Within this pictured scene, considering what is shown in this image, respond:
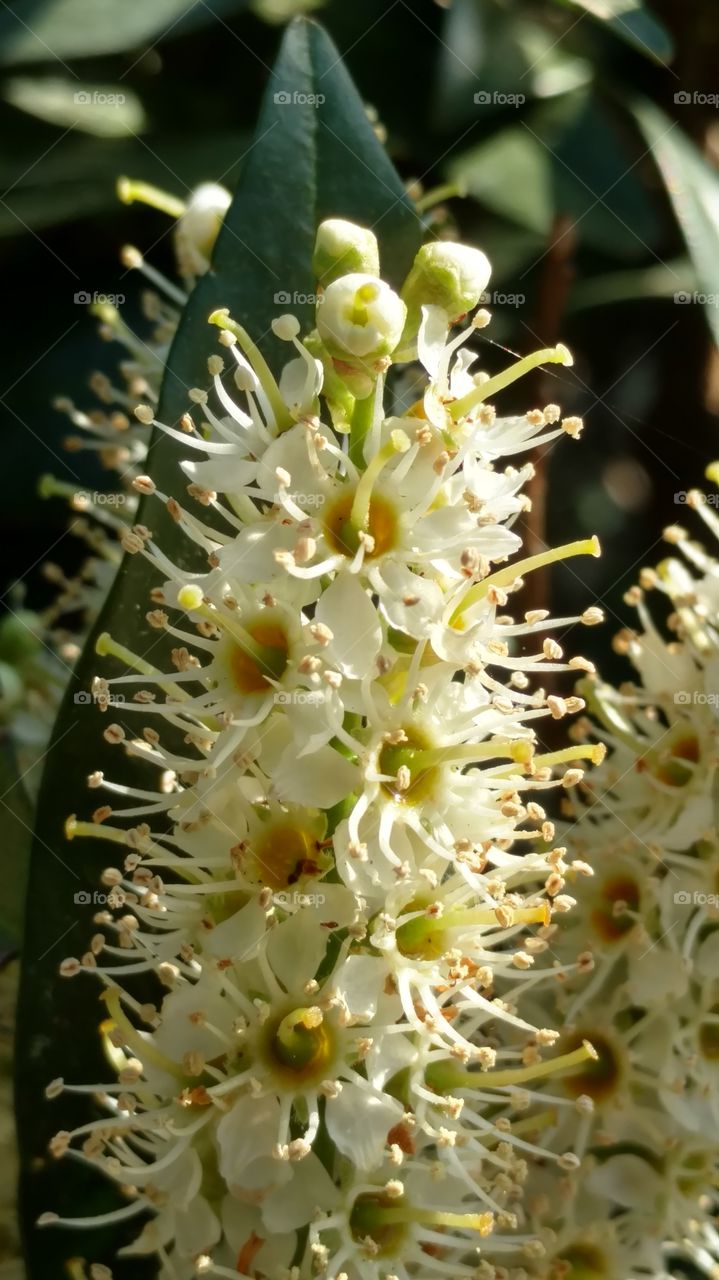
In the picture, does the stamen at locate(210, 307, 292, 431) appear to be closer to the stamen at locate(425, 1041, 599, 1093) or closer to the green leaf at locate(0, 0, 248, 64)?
the stamen at locate(425, 1041, 599, 1093)

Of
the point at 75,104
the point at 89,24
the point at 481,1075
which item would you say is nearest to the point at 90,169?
the point at 75,104

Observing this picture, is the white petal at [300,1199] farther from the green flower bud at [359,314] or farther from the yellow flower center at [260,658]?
the green flower bud at [359,314]

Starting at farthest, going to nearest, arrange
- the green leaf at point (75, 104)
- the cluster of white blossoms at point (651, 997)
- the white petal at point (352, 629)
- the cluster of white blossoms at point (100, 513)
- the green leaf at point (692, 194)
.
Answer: the green leaf at point (75, 104) < the green leaf at point (692, 194) < the cluster of white blossoms at point (100, 513) < the cluster of white blossoms at point (651, 997) < the white petal at point (352, 629)

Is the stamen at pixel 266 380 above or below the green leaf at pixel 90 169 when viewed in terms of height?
below

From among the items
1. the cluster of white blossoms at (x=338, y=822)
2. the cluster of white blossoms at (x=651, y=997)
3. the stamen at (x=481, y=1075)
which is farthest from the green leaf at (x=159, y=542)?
the cluster of white blossoms at (x=651, y=997)

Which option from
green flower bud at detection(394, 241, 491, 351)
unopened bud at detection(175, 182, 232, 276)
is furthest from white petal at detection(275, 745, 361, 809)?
unopened bud at detection(175, 182, 232, 276)

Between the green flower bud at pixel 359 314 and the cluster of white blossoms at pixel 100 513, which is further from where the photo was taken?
the cluster of white blossoms at pixel 100 513
